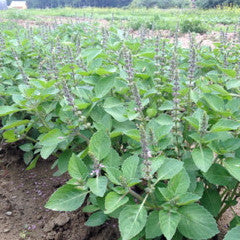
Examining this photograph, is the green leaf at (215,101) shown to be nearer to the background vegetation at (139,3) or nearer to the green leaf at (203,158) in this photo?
the green leaf at (203,158)

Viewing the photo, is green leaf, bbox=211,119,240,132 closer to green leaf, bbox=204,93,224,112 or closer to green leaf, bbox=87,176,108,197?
green leaf, bbox=204,93,224,112

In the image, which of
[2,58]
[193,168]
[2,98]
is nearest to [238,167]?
[193,168]

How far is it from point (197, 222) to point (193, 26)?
14.2 m

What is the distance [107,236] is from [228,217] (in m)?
1.10

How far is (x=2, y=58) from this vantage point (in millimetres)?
3467

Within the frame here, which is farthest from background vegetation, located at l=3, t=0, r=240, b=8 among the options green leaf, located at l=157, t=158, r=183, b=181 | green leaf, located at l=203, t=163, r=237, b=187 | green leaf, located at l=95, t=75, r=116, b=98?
green leaf, located at l=157, t=158, r=183, b=181

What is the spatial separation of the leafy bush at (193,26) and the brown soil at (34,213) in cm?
1290

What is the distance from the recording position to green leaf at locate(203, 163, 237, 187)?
5.66 feet

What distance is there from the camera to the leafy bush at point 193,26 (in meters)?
14.4

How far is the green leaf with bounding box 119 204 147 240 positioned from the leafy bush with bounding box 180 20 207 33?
14.1 metres

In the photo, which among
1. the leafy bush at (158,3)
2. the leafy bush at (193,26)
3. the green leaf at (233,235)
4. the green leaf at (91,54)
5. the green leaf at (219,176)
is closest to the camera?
the green leaf at (233,235)

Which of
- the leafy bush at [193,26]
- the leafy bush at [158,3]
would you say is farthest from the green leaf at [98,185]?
the leafy bush at [158,3]

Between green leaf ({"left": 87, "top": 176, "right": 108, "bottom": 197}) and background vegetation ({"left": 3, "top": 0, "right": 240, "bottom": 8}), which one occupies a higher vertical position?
green leaf ({"left": 87, "top": 176, "right": 108, "bottom": 197})

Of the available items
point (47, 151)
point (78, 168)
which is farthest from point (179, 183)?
point (47, 151)
